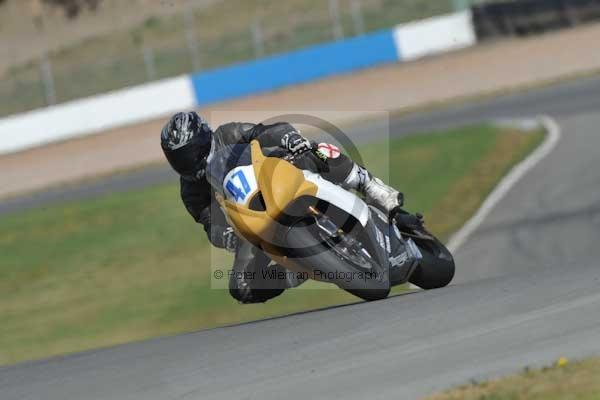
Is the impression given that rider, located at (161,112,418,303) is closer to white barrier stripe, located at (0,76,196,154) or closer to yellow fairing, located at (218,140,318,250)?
yellow fairing, located at (218,140,318,250)

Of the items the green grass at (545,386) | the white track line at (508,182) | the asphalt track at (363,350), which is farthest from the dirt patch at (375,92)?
the green grass at (545,386)

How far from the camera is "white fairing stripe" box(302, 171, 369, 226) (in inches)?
248

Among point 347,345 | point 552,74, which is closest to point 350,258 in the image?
point 347,345

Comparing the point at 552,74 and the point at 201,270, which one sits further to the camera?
the point at 552,74

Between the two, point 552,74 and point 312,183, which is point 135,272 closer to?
point 312,183

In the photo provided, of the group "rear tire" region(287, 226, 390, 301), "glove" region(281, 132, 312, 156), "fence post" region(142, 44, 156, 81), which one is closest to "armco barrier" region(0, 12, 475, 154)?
"fence post" region(142, 44, 156, 81)

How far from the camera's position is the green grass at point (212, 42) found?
29.6m

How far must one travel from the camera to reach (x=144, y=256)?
1388 centimetres

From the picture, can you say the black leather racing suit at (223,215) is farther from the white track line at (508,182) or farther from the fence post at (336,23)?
the fence post at (336,23)

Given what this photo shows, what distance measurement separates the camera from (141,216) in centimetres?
1602

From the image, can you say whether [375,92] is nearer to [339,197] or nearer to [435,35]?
[435,35]

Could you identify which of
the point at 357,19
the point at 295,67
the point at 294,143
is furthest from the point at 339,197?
the point at 357,19

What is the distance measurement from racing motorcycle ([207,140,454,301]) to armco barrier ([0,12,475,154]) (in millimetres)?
22332

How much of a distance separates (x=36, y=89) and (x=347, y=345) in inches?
1023
